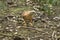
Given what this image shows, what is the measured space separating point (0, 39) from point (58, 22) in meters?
1.27

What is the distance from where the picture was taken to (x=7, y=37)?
3857 mm

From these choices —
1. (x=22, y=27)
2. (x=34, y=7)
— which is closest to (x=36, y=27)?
(x=22, y=27)

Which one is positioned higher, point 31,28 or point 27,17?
point 27,17

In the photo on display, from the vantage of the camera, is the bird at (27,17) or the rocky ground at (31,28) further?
the bird at (27,17)

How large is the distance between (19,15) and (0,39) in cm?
96

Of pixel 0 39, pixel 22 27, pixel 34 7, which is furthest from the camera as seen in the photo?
pixel 34 7

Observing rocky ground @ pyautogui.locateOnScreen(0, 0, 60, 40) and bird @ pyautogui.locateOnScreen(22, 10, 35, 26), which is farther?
bird @ pyautogui.locateOnScreen(22, 10, 35, 26)

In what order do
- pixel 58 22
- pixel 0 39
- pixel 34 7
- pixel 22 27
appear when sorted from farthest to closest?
1. pixel 34 7
2. pixel 58 22
3. pixel 22 27
4. pixel 0 39

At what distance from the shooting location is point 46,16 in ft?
15.3

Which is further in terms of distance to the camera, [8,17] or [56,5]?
[56,5]

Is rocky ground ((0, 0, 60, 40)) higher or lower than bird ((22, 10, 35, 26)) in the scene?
lower

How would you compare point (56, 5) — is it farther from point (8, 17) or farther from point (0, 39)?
point (0, 39)

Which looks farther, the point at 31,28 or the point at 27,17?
the point at 31,28

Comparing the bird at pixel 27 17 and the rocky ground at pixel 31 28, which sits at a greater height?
the bird at pixel 27 17
